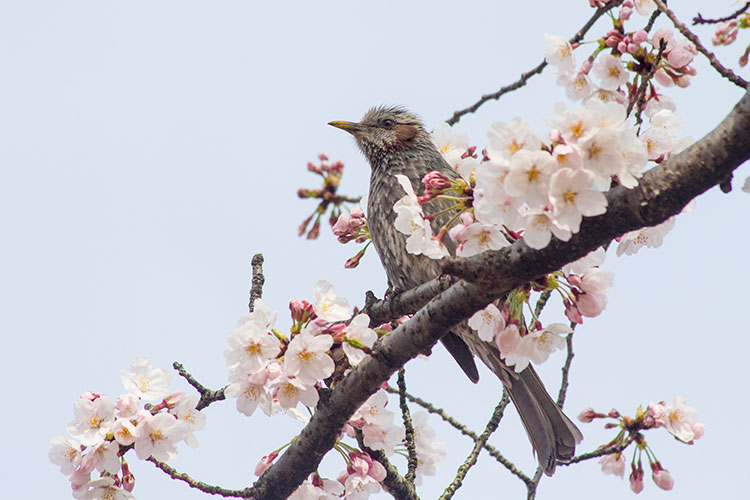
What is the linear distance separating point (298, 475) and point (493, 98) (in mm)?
1912

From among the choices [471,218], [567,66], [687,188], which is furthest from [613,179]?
[567,66]

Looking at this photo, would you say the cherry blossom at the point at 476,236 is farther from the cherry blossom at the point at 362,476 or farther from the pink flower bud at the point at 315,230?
the pink flower bud at the point at 315,230

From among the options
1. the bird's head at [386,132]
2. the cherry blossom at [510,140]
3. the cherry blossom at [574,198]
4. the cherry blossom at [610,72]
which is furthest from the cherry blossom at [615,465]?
the bird's head at [386,132]

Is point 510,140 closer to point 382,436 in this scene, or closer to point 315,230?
point 382,436

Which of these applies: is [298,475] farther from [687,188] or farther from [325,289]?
[687,188]

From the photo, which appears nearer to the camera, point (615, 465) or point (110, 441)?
point (110, 441)

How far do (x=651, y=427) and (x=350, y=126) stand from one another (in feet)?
9.76

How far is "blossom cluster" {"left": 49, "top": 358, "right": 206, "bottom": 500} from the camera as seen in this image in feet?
8.30

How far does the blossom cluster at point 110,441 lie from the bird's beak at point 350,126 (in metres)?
3.05

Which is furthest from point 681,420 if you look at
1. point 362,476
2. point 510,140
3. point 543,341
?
point 510,140

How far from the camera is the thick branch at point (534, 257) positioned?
186 cm

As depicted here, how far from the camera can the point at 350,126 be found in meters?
5.35

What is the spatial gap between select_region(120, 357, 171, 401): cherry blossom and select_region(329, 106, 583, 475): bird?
3.92 feet

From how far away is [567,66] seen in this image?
10.3 feet
